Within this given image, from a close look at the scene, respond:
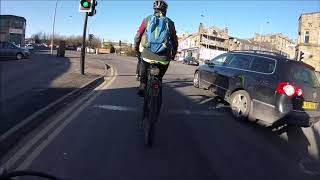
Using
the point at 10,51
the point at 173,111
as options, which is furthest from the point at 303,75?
the point at 10,51

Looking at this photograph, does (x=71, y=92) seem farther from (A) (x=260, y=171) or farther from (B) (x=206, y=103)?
(A) (x=260, y=171)

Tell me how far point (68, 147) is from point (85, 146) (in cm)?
24

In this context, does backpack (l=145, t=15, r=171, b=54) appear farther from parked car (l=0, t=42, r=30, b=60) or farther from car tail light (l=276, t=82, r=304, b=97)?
parked car (l=0, t=42, r=30, b=60)

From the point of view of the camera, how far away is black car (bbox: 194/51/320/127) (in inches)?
341

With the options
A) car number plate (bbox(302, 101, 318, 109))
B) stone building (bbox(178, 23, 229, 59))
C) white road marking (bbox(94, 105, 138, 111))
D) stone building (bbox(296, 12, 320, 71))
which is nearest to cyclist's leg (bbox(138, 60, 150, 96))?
white road marking (bbox(94, 105, 138, 111))

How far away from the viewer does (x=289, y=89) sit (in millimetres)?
8672

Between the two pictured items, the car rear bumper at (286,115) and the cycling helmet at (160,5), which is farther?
the car rear bumper at (286,115)

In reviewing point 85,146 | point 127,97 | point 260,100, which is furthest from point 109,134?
point 127,97

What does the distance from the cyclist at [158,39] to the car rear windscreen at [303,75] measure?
323 centimetres

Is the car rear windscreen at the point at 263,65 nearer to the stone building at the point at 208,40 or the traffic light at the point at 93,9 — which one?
the traffic light at the point at 93,9

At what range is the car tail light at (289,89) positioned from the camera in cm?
865

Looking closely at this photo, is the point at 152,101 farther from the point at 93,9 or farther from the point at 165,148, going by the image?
the point at 93,9

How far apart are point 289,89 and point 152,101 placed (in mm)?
3395

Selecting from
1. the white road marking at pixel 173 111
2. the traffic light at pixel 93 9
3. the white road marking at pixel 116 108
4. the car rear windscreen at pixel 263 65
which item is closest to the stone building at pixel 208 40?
the traffic light at pixel 93 9
